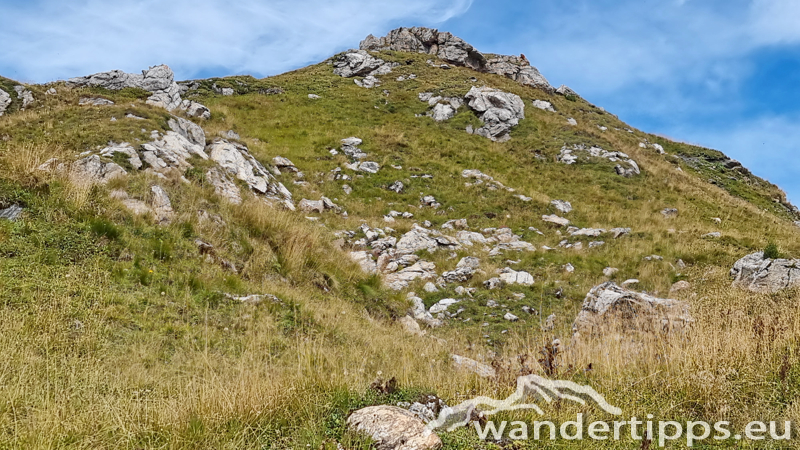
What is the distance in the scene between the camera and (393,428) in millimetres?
3570

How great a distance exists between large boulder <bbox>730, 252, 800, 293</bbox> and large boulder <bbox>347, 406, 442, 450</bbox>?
951 centimetres

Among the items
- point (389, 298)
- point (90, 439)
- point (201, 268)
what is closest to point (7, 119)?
point (201, 268)

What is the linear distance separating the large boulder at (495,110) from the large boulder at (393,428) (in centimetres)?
2952

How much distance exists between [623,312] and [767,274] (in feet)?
16.3

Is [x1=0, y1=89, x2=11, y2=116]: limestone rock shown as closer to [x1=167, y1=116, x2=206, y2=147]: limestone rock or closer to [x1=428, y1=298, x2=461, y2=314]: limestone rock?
[x1=167, y1=116, x2=206, y2=147]: limestone rock

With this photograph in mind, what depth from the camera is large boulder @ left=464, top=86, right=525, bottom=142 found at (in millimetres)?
31797

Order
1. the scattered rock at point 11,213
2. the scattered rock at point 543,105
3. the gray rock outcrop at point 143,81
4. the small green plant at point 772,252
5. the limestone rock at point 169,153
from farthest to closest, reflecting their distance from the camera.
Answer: the scattered rock at point 543,105, the gray rock outcrop at point 143,81, the limestone rock at point 169,153, the small green plant at point 772,252, the scattered rock at point 11,213

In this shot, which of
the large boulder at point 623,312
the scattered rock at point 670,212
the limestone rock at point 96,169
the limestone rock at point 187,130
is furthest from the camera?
the scattered rock at point 670,212

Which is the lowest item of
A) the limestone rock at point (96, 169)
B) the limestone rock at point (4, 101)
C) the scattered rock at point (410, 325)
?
the scattered rock at point (410, 325)

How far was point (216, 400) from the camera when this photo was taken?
362 centimetres

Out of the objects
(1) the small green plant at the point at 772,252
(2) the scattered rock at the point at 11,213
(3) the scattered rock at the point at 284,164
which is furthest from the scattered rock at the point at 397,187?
(2) the scattered rock at the point at 11,213

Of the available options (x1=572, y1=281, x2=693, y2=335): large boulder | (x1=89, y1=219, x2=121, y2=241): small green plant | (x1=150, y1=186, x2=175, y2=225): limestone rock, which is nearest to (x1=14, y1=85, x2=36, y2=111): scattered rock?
(x1=150, y1=186, x2=175, y2=225): limestone rock

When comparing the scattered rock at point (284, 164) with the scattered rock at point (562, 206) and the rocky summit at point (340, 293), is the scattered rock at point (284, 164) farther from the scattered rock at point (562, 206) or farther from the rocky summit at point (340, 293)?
the scattered rock at point (562, 206)

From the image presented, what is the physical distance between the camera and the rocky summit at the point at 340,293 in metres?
3.81
